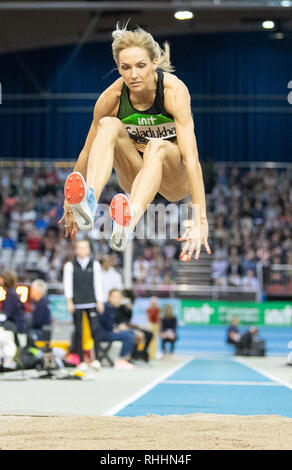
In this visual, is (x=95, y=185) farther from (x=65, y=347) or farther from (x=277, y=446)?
(x=65, y=347)

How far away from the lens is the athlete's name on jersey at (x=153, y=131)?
4770mm

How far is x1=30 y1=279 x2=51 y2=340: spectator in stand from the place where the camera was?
32.9 ft

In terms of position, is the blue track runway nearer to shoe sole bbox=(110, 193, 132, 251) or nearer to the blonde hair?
shoe sole bbox=(110, 193, 132, 251)

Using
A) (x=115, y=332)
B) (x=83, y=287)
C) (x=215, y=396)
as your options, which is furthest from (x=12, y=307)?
(x=215, y=396)

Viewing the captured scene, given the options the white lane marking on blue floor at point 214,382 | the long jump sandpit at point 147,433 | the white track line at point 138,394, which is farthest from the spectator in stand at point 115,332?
the long jump sandpit at point 147,433

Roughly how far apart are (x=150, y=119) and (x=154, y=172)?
1.54 ft

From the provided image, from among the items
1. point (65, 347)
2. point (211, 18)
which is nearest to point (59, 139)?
point (211, 18)

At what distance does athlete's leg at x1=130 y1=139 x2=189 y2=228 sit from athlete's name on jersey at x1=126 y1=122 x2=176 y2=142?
16 centimetres

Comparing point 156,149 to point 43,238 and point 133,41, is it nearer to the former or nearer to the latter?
point 133,41

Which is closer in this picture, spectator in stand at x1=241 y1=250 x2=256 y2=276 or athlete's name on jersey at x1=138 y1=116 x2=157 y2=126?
athlete's name on jersey at x1=138 y1=116 x2=157 y2=126

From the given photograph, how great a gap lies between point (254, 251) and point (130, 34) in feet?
43.3

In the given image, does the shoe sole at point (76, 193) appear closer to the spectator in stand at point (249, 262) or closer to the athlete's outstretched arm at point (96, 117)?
the athlete's outstretched arm at point (96, 117)

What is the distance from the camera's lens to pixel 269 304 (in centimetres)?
1402

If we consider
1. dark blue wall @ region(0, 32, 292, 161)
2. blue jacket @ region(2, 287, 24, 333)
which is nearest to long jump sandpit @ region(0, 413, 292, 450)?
blue jacket @ region(2, 287, 24, 333)
